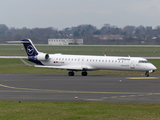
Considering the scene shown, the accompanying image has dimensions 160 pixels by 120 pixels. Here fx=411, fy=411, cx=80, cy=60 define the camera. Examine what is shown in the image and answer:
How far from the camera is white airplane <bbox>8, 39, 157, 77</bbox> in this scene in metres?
48.3

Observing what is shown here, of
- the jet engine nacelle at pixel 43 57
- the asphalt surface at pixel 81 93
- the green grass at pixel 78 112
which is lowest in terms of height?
the asphalt surface at pixel 81 93

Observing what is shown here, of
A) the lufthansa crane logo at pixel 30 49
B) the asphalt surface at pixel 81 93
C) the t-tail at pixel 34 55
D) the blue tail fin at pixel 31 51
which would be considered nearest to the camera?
the asphalt surface at pixel 81 93

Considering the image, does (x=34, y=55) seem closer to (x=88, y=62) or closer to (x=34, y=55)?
(x=34, y=55)

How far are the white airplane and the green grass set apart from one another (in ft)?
80.1

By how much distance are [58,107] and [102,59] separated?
27.7m

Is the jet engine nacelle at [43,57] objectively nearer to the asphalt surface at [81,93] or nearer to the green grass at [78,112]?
the asphalt surface at [81,93]

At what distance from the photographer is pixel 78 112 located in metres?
20.8

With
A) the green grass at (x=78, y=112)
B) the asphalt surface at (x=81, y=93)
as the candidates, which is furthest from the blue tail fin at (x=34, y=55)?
the green grass at (x=78, y=112)

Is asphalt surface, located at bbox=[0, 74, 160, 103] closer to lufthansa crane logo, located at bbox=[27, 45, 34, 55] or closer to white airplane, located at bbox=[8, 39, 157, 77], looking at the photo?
white airplane, located at bbox=[8, 39, 157, 77]

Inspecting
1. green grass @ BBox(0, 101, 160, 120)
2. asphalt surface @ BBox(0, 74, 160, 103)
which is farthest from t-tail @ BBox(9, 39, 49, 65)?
green grass @ BBox(0, 101, 160, 120)

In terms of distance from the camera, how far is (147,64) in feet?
158

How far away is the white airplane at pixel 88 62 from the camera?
48.3 meters

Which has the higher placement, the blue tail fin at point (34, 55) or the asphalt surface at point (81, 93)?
the blue tail fin at point (34, 55)

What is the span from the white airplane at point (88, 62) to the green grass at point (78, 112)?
80.1 ft
